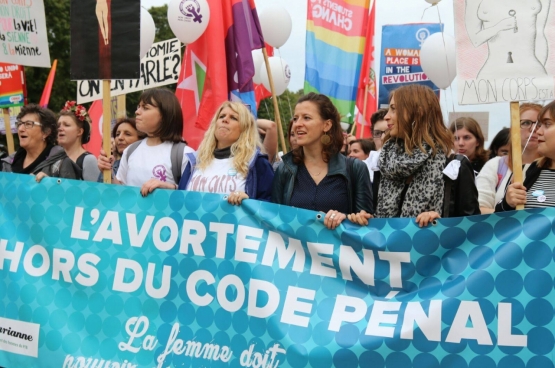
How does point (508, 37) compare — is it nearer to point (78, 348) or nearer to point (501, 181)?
point (501, 181)

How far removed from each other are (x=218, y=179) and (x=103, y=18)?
136 cm

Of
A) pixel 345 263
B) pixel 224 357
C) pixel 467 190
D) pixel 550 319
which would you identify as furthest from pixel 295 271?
pixel 550 319

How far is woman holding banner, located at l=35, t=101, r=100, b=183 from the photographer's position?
224 inches

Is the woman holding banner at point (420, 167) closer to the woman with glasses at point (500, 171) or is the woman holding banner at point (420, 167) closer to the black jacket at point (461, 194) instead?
the black jacket at point (461, 194)

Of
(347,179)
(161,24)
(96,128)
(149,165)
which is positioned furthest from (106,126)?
(161,24)

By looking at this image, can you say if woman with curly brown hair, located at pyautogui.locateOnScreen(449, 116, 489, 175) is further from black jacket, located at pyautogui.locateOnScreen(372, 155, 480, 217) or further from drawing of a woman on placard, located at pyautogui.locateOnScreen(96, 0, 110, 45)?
drawing of a woman on placard, located at pyautogui.locateOnScreen(96, 0, 110, 45)

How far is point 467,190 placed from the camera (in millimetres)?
4203

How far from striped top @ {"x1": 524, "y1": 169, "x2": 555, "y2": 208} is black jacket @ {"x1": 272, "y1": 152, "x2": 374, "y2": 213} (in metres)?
0.90

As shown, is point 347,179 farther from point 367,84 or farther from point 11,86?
point 367,84

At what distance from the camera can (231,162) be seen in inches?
194

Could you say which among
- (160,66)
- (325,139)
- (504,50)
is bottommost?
(325,139)

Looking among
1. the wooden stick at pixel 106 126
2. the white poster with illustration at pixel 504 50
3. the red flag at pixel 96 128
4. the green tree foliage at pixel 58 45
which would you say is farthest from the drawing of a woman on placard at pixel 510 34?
the green tree foliage at pixel 58 45

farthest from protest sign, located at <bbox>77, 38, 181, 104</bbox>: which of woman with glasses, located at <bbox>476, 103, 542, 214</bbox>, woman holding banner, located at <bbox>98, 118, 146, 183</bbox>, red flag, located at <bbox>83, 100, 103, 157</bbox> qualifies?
Answer: woman with glasses, located at <bbox>476, 103, 542, 214</bbox>

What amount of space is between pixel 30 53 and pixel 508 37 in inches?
156
